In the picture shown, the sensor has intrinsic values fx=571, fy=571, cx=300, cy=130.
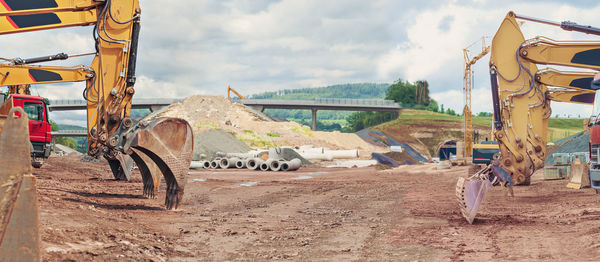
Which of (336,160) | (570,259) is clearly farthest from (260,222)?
(336,160)

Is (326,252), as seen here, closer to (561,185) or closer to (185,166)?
(185,166)

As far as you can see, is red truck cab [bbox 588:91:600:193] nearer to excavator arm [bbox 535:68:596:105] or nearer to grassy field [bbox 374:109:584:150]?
excavator arm [bbox 535:68:596:105]

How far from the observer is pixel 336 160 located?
49.7 m

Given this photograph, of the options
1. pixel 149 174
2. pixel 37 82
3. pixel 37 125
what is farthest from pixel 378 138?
pixel 149 174

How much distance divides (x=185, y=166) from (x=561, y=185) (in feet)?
51.3

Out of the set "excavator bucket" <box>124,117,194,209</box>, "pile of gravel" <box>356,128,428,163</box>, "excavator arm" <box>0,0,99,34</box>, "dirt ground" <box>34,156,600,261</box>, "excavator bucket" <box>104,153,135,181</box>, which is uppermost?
"excavator arm" <box>0,0,99,34</box>

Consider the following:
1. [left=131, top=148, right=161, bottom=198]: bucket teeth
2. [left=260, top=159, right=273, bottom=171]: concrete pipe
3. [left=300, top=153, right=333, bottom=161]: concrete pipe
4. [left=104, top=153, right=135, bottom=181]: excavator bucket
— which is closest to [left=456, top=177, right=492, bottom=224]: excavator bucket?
[left=131, top=148, right=161, bottom=198]: bucket teeth

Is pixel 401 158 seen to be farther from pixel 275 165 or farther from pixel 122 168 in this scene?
pixel 122 168

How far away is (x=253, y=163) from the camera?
121ft

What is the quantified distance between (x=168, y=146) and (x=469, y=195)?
20.7ft

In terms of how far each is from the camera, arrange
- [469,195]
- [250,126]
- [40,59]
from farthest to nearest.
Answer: [250,126] < [40,59] < [469,195]

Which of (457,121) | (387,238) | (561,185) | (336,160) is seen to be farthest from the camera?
(457,121)

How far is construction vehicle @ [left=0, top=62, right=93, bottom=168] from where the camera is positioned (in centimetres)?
1939

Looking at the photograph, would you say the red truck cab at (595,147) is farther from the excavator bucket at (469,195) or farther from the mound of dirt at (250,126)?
the mound of dirt at (250,126)
